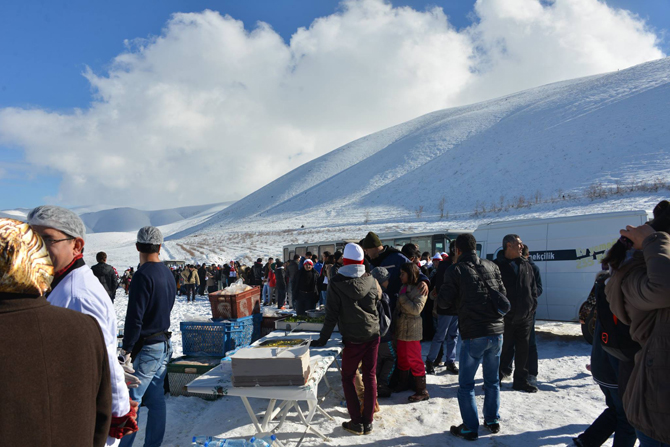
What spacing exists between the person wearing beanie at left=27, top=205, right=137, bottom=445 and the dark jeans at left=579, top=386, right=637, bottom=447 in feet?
12.8

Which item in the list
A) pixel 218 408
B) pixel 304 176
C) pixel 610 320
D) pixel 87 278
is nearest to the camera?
pixel 87 278

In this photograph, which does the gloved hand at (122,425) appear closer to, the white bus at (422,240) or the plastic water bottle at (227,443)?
the plastic water bottle at (227,443)

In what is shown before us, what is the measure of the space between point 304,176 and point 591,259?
91.2 metres

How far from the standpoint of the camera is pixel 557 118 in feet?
197

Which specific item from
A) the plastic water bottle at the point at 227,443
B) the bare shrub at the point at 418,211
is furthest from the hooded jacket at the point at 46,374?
the bare shrub at the point at 418,211

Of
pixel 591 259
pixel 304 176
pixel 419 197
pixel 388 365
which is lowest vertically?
pixel 388 365

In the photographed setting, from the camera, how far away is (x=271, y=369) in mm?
3711

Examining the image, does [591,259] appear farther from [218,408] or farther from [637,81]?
[637,81]

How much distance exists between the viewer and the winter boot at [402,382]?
5.80 meters

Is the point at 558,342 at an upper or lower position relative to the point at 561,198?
lower

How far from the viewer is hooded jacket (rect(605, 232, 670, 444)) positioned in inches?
92.3

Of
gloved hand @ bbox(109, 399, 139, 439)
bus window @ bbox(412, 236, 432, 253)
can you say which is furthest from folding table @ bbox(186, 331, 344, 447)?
bus window @ bbox(412, 236, 432, 253)

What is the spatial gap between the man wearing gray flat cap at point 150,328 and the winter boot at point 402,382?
10.5 ft

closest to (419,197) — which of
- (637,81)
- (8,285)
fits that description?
(637,81)
